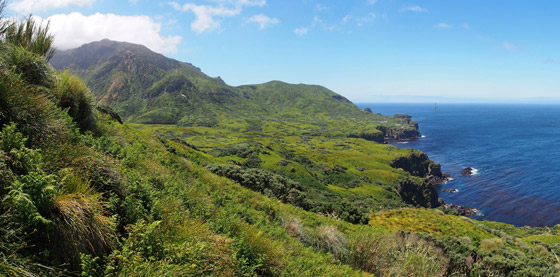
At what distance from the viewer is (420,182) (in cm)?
9006

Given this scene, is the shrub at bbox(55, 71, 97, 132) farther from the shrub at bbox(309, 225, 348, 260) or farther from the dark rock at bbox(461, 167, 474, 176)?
the dark rock at bbox(461, 167, 474, 176)

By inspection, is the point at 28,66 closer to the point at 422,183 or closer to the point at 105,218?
the point at 105,218

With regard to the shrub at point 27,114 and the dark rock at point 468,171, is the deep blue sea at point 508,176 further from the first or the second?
the shrub at point 27,114

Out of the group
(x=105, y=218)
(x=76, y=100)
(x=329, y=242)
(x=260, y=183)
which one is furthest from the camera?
(x=260, y=183)

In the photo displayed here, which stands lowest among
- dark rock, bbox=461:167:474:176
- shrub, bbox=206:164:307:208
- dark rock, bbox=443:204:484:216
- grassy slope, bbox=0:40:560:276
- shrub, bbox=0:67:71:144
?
dark rock, bbox=443:204:484:216

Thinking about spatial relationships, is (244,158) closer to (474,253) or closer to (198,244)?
(474,253)

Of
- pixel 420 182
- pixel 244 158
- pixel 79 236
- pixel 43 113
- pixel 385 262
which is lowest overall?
pixel 420 182

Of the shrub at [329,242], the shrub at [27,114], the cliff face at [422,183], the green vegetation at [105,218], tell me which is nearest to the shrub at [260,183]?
the green vegetation at [105,218]

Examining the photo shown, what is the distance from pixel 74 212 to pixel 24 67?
7907mm

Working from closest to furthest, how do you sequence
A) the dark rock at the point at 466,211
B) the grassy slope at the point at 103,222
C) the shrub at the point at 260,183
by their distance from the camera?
the grassy slope at the point at 103,222 < the shrub at the point at 260,183 < the dark rock at the point at 466,211

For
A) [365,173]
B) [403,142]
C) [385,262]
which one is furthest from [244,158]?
[403,142]

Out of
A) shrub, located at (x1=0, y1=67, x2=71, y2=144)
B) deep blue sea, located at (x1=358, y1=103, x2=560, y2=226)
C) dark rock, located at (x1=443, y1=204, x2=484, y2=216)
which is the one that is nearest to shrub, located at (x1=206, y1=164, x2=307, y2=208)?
shrub, located at (x1=0, y1=67, x2=71, y2=144)

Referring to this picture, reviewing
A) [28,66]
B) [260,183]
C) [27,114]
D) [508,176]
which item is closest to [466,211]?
[508,176]

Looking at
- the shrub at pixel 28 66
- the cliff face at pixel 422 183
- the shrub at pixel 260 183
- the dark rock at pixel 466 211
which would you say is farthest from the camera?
the cliff face at pixel 422 183
